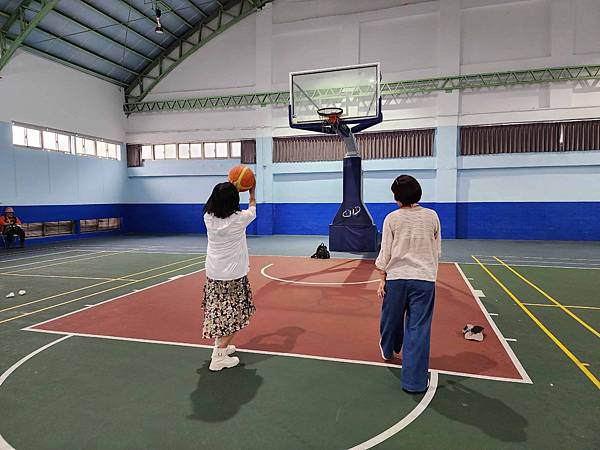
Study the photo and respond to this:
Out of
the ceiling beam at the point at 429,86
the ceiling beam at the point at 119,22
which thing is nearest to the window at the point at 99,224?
the ceiling beam at the point at 429,86

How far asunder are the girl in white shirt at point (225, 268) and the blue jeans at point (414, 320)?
4.96 ft

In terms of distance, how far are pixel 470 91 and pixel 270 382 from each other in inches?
714

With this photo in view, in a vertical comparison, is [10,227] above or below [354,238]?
above

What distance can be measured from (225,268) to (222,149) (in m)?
19.0

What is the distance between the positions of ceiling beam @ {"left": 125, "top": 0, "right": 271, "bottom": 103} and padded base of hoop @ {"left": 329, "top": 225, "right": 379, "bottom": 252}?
14.8m

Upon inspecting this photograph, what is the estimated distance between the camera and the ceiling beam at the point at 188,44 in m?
21.2

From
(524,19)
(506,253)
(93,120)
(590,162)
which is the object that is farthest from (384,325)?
(93,120)

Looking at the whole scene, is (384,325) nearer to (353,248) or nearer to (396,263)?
(396,263)

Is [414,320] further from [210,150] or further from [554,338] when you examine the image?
[210,150]

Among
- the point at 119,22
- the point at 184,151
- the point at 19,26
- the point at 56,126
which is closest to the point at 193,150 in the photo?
the point at 184,151

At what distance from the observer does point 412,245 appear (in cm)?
370

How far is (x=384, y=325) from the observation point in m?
4.22

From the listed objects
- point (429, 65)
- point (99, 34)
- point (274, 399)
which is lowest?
point (274, 399)

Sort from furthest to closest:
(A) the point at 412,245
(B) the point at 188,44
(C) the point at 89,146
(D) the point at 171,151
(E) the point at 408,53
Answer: (D) the point at 171,151
(B) the point at 188,44
(C) the point at 89,146
(E) the point at 408,53
(A) the point at 412,245
